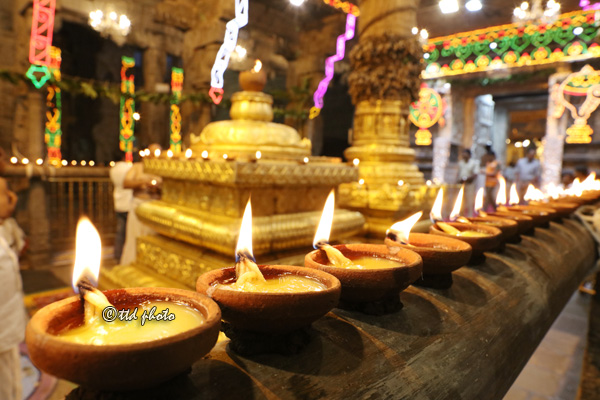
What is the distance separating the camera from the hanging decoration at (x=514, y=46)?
31.9 ft

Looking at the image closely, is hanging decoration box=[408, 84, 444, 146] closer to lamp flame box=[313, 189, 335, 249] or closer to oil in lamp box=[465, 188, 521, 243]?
oil in lamp box=[465, 188, 521, 243]

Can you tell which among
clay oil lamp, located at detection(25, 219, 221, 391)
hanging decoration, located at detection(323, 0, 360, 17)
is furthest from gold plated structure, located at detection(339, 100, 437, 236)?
hanging decoration, located at detection(323, 0, 360, 17)

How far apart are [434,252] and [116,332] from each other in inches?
34.4

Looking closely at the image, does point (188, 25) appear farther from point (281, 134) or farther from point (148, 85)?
point (281, 134)

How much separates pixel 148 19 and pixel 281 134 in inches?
473

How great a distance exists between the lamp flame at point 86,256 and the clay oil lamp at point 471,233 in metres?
1.12

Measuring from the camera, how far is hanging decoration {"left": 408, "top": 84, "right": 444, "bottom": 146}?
37.2 feet

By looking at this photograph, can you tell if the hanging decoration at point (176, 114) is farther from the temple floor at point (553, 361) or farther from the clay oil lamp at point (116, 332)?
the clay oil lamp at point (116, 332)

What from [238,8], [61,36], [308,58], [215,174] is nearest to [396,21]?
[238,8]

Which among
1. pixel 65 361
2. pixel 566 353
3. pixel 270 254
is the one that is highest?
pixel 65 361

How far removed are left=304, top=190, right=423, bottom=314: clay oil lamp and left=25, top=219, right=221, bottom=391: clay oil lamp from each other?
1.19ft

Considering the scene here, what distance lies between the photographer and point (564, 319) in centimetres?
437

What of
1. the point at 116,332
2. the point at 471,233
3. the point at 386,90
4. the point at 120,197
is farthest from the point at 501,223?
the point at 120,197

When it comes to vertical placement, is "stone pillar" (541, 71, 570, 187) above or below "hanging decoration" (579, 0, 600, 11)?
below
